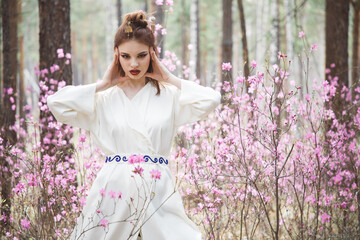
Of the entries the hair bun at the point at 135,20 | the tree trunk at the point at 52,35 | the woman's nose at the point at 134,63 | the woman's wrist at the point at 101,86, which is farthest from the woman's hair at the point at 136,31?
the tree trunk at the point at 52,35

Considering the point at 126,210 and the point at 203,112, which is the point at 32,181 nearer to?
the point at 126,210

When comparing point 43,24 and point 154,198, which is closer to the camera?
point 154,198

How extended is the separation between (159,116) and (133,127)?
172mm

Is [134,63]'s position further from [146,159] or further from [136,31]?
[146,159]

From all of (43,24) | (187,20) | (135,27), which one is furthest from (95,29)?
(135,27)

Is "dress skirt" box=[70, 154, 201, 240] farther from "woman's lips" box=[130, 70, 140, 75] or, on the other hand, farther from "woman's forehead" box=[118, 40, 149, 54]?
"woman's forehead" box=[118, 40, 149, 54]

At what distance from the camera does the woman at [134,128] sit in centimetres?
235

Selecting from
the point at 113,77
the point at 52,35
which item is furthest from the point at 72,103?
the point at 52,35

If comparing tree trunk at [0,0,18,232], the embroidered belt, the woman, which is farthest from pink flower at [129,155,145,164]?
tree trunk at [0,0,18,232]

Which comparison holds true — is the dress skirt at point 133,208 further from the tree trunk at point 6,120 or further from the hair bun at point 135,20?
the tree trunk at point 6,120

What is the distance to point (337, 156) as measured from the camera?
144 inches

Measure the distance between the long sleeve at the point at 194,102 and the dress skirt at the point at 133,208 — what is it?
0.34 meters

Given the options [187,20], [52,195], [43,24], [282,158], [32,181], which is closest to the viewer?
[32,181]

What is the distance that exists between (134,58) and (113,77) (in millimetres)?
208
